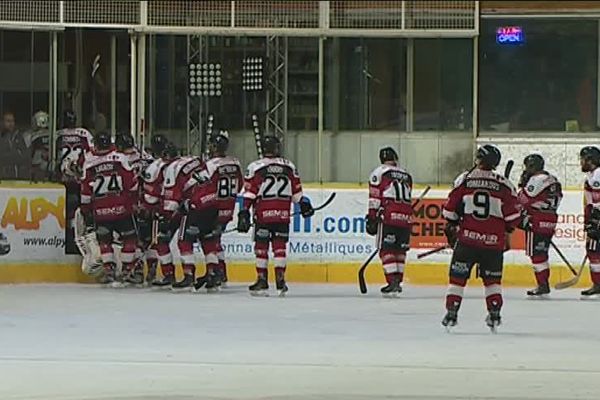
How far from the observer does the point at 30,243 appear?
18.0 m

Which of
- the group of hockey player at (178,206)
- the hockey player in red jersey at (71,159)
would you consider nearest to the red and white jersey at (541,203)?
the group of hockey player at (178,206)

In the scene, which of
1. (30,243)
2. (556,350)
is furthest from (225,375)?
(30,243)

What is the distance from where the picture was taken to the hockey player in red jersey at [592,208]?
54.5 feet

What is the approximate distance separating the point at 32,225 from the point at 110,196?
1.38 meters

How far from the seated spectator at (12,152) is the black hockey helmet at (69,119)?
2.51ft

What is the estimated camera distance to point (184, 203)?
17188mm

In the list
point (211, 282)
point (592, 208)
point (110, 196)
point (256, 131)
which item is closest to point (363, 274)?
point (211, 282)

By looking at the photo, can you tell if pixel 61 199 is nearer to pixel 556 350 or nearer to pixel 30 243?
pixel 30 243

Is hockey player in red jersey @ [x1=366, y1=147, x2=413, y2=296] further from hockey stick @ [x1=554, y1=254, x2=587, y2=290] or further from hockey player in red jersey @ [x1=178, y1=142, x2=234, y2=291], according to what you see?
hockey stick @ [x1=554, y1=254, x2=587, y2=290]

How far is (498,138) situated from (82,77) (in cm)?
655

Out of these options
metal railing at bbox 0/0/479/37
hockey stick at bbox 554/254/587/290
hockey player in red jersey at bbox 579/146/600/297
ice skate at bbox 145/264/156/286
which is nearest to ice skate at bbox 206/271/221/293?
ice skate at bbox 145/264/156/286

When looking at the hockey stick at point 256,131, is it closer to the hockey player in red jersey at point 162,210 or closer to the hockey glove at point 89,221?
the hockey player in red jersey at point 162,210

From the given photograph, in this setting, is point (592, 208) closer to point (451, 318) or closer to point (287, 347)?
point (451, 318)

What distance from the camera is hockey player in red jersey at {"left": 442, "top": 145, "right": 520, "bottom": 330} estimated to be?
13.0 metres
